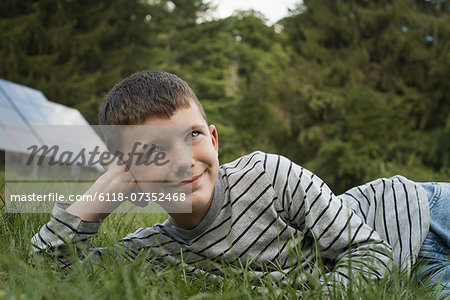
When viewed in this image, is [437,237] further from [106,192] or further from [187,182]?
[106,192]

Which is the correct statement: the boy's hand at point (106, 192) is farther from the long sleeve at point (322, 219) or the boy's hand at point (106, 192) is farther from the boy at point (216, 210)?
the long sleeve at point (322, 219)

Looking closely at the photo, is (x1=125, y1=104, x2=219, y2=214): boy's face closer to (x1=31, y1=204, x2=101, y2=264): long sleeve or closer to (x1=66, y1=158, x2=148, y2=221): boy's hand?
(x1=66, y1=158, x2=148, y2=221): boy's hand

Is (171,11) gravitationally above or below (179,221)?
below

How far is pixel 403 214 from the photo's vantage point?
78.5 inches

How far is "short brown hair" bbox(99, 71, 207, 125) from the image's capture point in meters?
1.68

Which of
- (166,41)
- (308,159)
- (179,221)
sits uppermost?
(179,221)

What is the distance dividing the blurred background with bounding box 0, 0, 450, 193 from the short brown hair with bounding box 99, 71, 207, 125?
37.6 feet

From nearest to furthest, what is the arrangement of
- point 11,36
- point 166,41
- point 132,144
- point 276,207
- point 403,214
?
point 132,144, point 276,207, point 403,214, point 11,36, point 166,41

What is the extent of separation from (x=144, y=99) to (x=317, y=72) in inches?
641

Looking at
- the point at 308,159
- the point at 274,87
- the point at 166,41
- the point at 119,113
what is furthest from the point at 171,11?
the point at 119,113

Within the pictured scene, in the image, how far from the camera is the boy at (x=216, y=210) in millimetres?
1665

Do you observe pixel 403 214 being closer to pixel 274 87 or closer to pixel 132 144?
pixel 132 144

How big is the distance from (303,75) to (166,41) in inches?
376

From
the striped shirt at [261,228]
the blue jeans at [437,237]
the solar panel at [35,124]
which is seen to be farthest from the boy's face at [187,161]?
the solar panel at [35,124]
